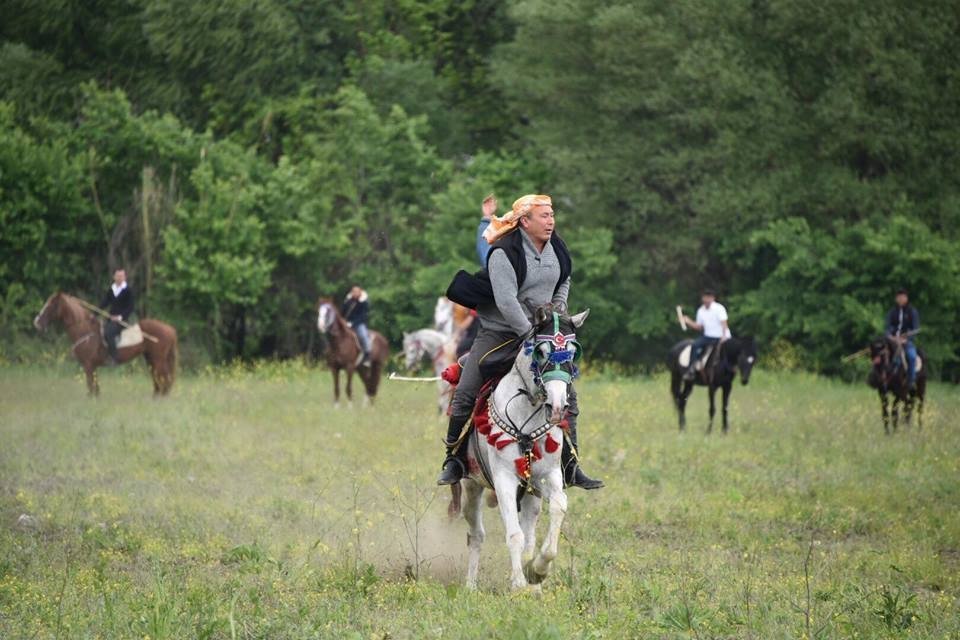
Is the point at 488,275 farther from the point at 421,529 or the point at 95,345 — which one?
the point at 95,345

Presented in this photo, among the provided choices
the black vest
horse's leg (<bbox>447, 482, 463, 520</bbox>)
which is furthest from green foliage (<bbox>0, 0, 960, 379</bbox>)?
the black vest

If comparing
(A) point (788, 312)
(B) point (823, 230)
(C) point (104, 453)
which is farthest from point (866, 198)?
(C) point (104, 453)

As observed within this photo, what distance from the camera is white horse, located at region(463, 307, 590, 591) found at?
32.1 ft

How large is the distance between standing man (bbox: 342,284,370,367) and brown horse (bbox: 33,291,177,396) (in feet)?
12.1

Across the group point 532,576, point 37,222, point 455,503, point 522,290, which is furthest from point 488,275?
point 37,222

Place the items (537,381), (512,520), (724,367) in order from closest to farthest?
(537,381), (512,520), (724,367)

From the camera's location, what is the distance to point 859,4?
3619 cm

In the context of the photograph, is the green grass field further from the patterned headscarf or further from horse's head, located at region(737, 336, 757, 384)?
the patterned headscarf

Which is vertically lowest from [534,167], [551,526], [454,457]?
[551,526]

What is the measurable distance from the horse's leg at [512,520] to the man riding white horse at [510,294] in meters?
0.65

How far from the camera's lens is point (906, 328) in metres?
23.5

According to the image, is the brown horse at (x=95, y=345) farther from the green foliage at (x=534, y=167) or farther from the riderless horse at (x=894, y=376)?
the riderless horse at (x=894, y=376)

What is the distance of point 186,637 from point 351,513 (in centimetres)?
577

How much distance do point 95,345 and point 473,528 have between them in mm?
18214
